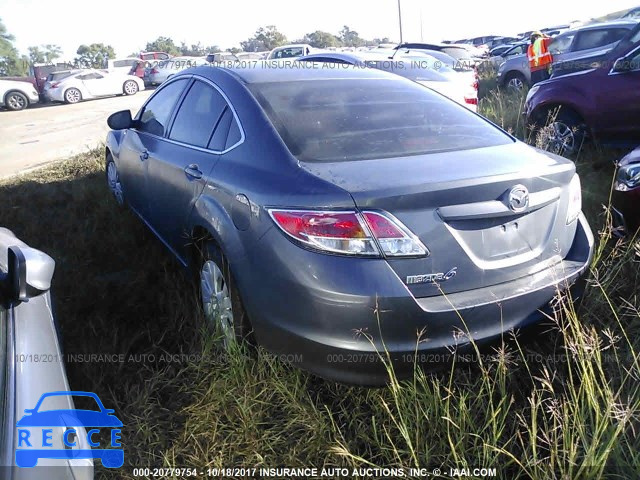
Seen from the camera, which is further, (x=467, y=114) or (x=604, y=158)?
(x=604, y=158)

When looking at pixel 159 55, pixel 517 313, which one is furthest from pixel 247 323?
pixel 159 55

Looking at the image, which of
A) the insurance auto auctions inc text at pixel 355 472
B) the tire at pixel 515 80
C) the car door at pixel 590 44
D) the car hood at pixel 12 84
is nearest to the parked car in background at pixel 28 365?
the insurance auto auctions inc text at pixel 355 472

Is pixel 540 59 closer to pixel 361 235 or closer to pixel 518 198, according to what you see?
pixel 518 198

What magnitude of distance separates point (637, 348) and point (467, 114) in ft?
5.05

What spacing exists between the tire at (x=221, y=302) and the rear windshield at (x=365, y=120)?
687 millimetres

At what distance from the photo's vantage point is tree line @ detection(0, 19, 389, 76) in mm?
45812

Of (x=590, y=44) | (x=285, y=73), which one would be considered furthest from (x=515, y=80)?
(x=285, y=73)

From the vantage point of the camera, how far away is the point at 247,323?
247cm

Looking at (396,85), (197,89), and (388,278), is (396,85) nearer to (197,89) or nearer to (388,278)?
(197,89)

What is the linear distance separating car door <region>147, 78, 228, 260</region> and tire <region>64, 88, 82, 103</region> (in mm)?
20394

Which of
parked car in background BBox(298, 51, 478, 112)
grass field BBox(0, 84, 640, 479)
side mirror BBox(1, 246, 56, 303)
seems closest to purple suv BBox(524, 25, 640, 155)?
parked car in background BBox(298, 51, 478, 112)

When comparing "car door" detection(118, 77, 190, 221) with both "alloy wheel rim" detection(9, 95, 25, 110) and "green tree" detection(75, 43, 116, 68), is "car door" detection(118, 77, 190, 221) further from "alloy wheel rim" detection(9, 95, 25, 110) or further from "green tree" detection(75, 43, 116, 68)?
"green tree" detection(75, 43, 116, 68)

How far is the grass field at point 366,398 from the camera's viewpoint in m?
1.92

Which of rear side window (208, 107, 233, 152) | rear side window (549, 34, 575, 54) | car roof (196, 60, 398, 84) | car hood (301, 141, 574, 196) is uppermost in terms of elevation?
rear side window (549, 34, 575, 54)
